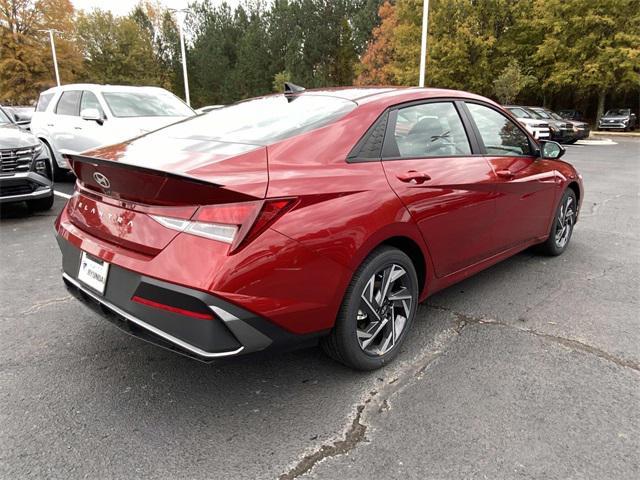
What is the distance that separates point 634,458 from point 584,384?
568 mm

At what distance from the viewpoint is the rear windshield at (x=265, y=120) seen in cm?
256

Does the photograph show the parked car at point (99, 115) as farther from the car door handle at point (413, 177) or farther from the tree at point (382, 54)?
the tree at point (382, 54)

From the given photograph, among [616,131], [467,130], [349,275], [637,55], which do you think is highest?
[637,55]

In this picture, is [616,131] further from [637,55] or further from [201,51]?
[201,51]

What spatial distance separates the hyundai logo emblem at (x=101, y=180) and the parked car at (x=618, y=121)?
31.8 meters

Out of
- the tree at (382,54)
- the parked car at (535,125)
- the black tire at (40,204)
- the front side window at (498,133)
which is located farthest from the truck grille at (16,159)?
the tree at (382,54)

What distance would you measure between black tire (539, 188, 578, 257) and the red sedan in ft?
4.75

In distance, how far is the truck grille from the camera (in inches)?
222

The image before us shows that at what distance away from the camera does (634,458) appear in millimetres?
2047

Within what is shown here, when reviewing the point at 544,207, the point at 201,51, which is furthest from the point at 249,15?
the point at 544,207

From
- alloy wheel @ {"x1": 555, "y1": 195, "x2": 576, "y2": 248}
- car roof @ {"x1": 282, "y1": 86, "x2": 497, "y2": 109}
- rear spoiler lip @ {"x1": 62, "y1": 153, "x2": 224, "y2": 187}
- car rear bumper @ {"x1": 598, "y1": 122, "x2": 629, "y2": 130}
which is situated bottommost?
car rear bumper @ {"x1": 598, "y1": 122, "x2": 629, "y2": 130}

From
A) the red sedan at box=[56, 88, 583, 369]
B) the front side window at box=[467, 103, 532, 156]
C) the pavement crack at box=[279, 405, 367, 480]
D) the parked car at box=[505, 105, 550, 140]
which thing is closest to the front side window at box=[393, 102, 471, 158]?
the red sedan at box=[56, 88, 583, 369]

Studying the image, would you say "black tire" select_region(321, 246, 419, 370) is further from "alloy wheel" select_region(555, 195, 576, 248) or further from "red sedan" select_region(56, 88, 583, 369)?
"alloy wheel" select_region(555, 195, 576, 248)

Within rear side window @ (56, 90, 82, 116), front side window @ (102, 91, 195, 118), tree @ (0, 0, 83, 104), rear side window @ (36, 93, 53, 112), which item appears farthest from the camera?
tree @ (0, 0, 83, 104)
